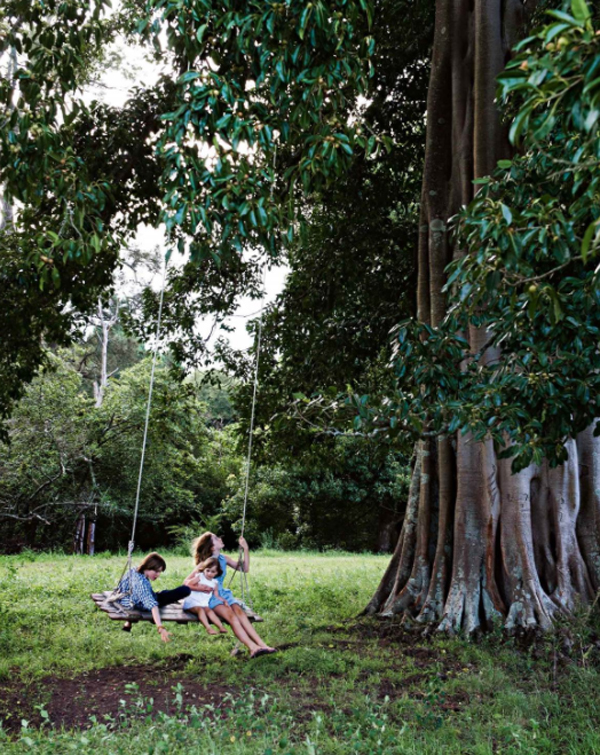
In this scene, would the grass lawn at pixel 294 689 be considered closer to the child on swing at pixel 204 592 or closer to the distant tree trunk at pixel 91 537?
the child on swing at pixel 204 592

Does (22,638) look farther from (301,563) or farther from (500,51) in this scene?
(301,563)

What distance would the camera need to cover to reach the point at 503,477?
705 cm

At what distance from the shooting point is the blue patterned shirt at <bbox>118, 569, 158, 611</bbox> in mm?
5531

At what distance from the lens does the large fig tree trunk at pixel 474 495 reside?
681cm

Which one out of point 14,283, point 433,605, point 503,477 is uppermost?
point 14,283

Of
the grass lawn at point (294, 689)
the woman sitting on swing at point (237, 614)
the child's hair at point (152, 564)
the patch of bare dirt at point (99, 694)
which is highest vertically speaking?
the child's hair at point (152, 564)

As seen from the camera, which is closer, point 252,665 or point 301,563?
point 252,665

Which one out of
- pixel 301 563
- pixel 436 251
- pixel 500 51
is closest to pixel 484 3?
pixel 500 51

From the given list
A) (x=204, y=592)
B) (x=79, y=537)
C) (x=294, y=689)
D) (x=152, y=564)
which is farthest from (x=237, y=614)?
(x=79, y=537)

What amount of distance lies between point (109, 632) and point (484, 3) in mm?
7631

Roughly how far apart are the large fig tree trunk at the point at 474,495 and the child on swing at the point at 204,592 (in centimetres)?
220

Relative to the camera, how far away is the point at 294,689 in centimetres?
514

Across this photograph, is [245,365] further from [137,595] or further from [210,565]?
[137,595]

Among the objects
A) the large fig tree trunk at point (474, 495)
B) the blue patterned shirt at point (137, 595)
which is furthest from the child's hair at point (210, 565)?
the large fig tree trunk at point (474, 495)
